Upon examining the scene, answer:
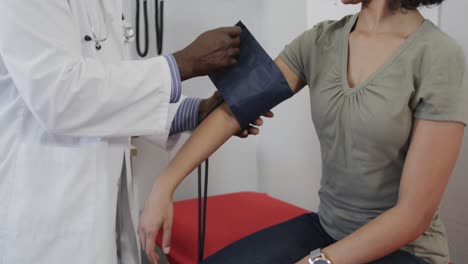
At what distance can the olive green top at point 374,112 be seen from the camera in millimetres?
886

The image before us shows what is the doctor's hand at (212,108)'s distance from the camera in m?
1.19

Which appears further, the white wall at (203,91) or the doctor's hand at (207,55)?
the white wall at (203,91)

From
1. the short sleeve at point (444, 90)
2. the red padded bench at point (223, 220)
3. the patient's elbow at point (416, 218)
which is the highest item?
the short sleeve at point (444, 90)

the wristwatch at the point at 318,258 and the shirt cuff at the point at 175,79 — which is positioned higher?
the shirt cuff at the point at 175,79

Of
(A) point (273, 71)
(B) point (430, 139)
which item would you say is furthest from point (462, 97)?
(A) point (273, 71)

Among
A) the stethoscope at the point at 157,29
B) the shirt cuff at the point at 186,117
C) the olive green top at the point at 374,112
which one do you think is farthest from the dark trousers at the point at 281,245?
the stethoscope at the point at 157,29

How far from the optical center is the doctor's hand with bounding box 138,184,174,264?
102 centimetres

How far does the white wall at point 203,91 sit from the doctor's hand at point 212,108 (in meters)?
0.56

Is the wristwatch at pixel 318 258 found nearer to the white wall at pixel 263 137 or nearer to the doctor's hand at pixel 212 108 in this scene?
the doctor's hand at pixel 212 108

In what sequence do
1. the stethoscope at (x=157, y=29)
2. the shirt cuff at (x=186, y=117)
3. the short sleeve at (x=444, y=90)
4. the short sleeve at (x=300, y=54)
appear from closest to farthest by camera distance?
1. the short sleeve at (x=444, y=90)
2. the short sleeve at (x=300, y=54)
3. the shirt cuff at (x=186, y=117)
4. the stethoscope at (x=157, y=29)

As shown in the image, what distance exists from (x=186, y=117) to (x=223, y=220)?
478 millimetres

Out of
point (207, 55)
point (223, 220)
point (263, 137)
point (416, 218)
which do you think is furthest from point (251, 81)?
point (263, 137)

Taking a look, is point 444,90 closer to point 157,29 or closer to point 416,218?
point 416,218

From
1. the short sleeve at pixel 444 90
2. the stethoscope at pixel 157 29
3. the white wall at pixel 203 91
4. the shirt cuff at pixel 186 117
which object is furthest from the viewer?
the white wall at pixel 203 91
